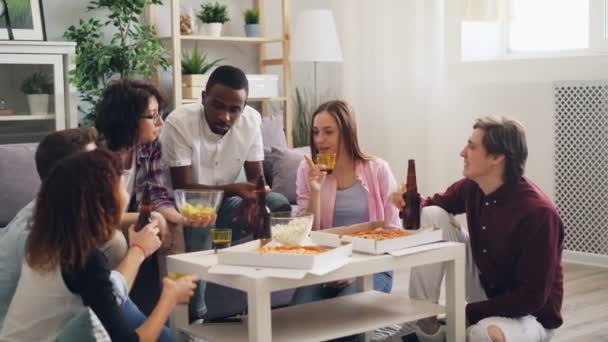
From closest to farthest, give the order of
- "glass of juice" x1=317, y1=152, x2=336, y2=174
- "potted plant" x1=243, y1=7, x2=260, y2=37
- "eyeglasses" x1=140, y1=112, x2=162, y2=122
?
"glass of juice" x1=317, y1=152, x2=336, y2=174 → "eyeglasses" x1=140, y1=112, x2=162, y2=122 → "potted plant" x1=243, y1=7, x2=260, y2=37

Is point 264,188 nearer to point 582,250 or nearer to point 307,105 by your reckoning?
point 582,250

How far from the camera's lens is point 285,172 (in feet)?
14.3

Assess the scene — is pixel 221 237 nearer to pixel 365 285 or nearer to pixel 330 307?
pixel 330 307

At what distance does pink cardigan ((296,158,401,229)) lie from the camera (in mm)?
3436

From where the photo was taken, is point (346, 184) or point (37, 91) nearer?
point (346, 184)

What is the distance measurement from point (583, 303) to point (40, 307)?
251 cm

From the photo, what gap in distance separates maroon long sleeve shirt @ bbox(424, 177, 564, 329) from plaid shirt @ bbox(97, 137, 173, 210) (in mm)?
1079

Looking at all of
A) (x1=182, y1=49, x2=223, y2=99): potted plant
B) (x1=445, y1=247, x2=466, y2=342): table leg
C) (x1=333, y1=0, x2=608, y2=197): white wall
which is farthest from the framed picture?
(x1=445, y1=247, x2=466, y2=342): table leg

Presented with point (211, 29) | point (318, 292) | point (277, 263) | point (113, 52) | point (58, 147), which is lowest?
point (318, 292)

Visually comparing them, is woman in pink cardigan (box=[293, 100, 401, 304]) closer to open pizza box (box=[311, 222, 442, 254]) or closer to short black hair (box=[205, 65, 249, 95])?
short black hair (box=[205, 65, 249, 95])

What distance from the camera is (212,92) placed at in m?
3.55

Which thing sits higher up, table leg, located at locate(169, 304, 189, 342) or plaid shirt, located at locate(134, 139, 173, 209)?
plaid shirt, located at locate(134, 139, 173, 209)

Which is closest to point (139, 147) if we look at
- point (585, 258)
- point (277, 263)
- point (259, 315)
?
point (277, 263)

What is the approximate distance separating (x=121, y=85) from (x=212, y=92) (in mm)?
343
